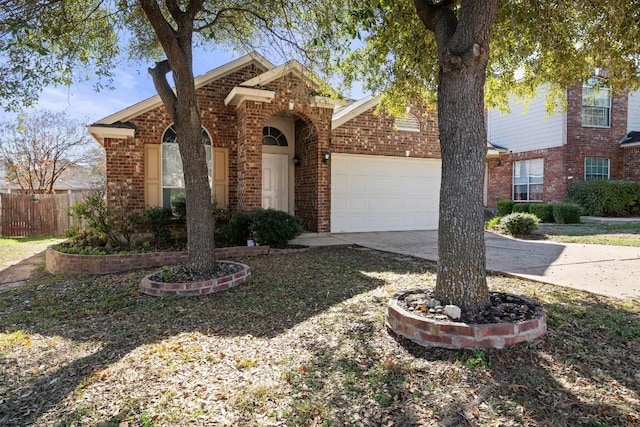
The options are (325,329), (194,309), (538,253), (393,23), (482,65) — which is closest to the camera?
(482,65)

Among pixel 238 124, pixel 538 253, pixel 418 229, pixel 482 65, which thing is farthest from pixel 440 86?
pixel 418 229

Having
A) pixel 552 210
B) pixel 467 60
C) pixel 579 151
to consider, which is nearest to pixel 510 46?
pixel 467 60

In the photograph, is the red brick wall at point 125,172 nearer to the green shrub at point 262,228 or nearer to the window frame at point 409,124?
the green shrub at point 262,228

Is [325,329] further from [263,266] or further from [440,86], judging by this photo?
[263,266]

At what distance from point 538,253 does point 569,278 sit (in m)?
2.44

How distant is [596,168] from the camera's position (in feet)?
54.0

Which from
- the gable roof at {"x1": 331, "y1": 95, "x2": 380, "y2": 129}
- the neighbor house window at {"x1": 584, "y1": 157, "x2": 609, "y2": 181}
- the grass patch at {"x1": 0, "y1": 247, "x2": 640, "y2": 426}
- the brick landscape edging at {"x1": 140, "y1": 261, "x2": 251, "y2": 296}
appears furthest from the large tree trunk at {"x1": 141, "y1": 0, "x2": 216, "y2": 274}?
the neighbor house window at {"x1": 584, "y1": 157, "x2": 609, "y2": 181}

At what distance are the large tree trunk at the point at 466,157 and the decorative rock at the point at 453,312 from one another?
0.47 feet

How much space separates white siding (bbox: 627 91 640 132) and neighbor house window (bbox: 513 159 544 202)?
14.1ft

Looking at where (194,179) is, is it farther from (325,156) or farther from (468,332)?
(325,156)

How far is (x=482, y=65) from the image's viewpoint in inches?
129

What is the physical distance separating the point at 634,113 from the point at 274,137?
16886 mm

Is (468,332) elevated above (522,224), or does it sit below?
below

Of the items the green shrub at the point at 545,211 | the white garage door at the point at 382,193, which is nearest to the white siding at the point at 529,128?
the green shrub at the point at 545,211
